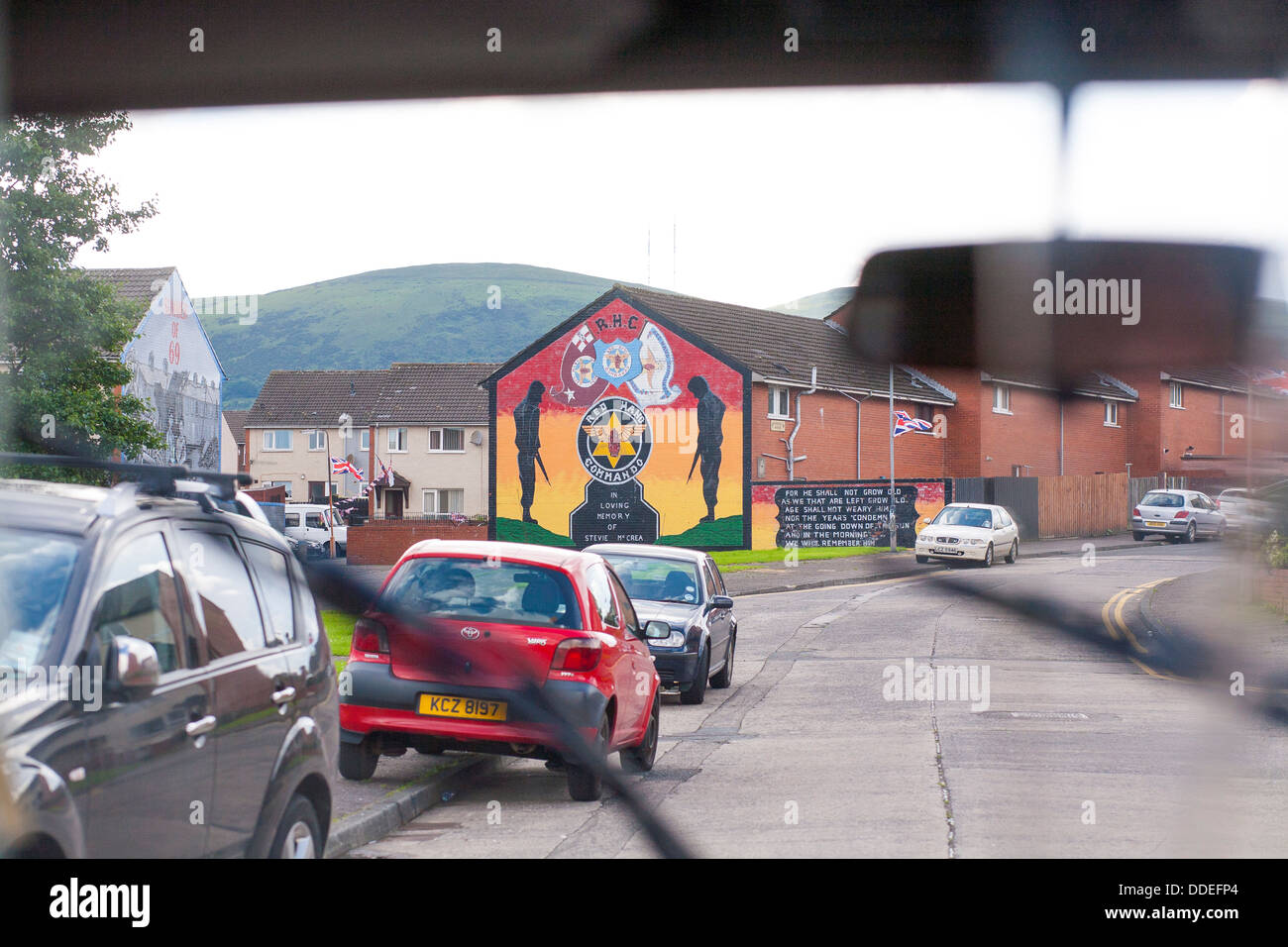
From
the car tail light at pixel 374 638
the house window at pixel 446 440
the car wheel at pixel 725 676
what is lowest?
the car wheel at pixel 725 676

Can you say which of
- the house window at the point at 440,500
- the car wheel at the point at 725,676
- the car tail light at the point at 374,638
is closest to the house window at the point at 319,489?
the house window at the point at 440,500

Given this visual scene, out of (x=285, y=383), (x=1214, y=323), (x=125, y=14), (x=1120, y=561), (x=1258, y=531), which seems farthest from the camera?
(x=285, y=383)

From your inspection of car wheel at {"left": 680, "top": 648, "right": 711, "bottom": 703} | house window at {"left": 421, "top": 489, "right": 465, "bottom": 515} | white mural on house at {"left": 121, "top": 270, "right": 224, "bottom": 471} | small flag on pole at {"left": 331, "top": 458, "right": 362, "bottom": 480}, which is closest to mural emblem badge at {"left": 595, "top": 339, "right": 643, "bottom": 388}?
house window at {"left": 421, "top": 489, "right": 465, "bottom": 515}

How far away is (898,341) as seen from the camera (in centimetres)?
114

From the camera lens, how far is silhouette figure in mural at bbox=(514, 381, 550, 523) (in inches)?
90.0

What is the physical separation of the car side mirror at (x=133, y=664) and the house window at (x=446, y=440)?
1182 millimetres

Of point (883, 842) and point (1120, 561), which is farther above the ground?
point (1120, 561)

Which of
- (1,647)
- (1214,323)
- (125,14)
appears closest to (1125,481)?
(1214,323)

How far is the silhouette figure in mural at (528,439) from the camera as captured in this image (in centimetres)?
229

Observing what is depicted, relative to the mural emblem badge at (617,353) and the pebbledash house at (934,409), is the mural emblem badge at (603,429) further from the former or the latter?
the pebbledash house at (934,409)

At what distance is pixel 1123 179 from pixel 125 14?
3.05 ft

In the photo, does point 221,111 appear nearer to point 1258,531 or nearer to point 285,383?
point 285,383

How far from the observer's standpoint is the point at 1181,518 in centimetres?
105

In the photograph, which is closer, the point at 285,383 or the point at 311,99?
the point at 311,99
